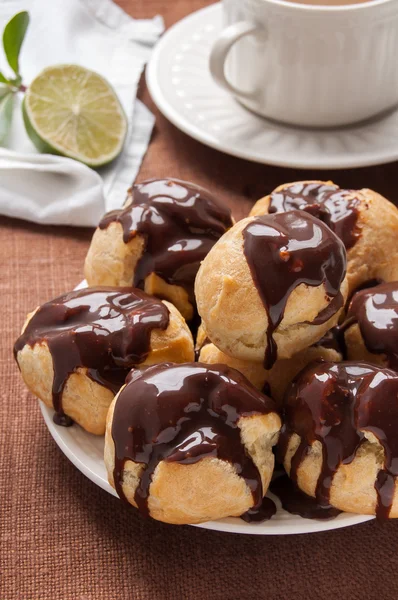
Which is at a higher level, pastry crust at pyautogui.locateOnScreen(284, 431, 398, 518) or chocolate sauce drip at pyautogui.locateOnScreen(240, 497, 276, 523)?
pastry crust at pyautogui.locateOnScreen(284, 431, 398, 518)

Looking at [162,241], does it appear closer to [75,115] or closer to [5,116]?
[75,115]

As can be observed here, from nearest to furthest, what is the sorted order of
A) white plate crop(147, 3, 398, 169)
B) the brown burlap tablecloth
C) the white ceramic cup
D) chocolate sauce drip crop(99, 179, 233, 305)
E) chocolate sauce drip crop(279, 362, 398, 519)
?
chocolate sauce drip crop(279, 362, 398, 519)
the brown burlap tablecloth
chocolate sauce drip crop(99, 179, 233, 305)
the white ceramic cup
white plate crop(147, 3, 398, 169)

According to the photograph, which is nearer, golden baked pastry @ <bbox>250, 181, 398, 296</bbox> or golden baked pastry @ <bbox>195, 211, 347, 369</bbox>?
golden baked pastry @ <bbox>195, 211, 347, 369</bbox>

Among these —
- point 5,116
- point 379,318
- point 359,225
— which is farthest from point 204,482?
point 5,116

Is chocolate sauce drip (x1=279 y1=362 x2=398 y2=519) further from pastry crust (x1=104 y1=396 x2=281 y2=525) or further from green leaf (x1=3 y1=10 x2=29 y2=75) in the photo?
green leaf (x1=3 y1=10 x2=29 y2=75)

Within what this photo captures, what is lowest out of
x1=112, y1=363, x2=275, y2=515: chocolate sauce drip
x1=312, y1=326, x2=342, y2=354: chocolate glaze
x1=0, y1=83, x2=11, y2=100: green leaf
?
x1=0, y1=83, x2=11, y2=100: green leaf

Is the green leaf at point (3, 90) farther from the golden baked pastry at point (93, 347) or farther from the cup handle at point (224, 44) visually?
the golden baked pastry at point (93, 347)

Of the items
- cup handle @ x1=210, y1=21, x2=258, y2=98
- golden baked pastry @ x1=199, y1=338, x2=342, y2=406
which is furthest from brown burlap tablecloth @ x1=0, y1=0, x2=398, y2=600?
cup handle @ x1=210, y1=21, x2=258, y2=98
